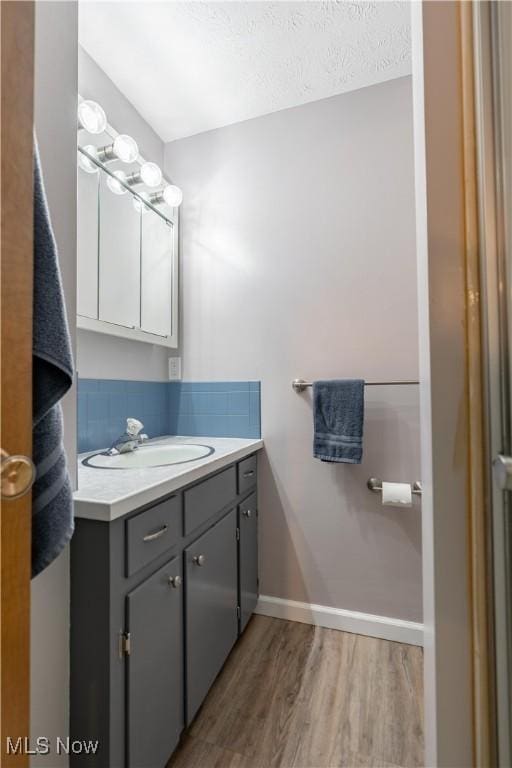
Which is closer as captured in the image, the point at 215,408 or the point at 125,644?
the point at 125,644

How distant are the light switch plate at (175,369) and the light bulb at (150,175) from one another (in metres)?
0.84

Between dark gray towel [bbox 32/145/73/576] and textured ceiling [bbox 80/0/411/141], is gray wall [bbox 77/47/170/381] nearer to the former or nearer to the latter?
textured ceiling [bbox 80/0/411/141]

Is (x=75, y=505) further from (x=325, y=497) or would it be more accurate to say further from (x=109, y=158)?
(x=109, y=158)

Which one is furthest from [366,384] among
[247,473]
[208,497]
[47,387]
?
[47,387]

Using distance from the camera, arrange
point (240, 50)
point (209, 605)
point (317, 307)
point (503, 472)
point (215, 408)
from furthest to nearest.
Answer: point (215, 408) → point (317, 307) → point (240, 50) → point (209, 605) → point (503, 472)

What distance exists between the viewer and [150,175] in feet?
5.22

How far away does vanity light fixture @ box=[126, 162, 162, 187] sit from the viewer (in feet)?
5.11

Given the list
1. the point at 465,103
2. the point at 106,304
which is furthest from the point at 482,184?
the point at 106,304

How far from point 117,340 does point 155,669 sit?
1207 millimetres

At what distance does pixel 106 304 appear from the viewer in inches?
57.3

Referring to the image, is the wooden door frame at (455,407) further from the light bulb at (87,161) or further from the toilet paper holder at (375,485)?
the light bulb at (87,161)

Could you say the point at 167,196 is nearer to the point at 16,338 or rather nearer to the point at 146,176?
the point at 146,176

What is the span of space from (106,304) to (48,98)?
2.42 ft

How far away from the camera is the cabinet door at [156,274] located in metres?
1.69
